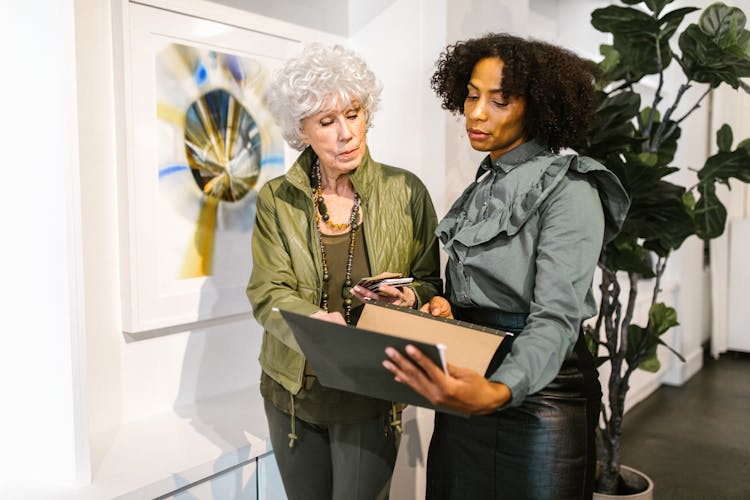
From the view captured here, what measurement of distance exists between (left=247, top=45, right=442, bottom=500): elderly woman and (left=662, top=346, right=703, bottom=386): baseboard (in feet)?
14.2

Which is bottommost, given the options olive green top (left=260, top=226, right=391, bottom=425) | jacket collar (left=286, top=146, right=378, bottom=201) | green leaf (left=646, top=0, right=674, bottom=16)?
olive green top (left=260, top=226, right=391, bottom=425)

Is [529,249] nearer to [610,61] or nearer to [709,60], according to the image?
[709,60]

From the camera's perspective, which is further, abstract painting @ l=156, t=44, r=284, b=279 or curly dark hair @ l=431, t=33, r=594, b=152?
abstract painting @ l=156, t=44, r=284, b=279

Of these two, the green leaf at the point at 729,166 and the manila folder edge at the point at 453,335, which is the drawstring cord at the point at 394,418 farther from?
the green leaf at the point at 729,166

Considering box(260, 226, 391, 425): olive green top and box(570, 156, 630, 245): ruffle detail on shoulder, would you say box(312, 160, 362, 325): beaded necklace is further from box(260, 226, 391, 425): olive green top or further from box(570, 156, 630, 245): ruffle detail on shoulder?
box(570, 156, 630, 245): ruffle detail on shoulder

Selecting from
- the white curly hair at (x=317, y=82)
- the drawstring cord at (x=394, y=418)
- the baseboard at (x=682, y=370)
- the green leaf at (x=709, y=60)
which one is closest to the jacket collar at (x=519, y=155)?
the white curly hair at (x=317, y=82)

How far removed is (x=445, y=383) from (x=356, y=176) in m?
0.78

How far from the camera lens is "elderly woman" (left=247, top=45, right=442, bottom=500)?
172 cm

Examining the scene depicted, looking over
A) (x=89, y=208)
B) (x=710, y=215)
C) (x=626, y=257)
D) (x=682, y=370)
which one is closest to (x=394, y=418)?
(x=89, y=208)

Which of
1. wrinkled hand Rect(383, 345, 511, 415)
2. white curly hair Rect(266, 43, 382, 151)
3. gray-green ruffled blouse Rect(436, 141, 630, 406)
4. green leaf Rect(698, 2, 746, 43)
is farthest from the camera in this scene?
green leaf Rect(698, 2, 746, 43)

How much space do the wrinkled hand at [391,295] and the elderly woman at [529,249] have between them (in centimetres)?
9

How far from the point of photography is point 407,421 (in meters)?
2.50

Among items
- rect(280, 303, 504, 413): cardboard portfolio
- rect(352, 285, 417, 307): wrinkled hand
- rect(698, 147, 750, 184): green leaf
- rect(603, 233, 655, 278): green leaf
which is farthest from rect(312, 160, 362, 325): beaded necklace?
rect(698, 147, 750, 184): green leaf

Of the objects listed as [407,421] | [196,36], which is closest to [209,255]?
[196,36]
